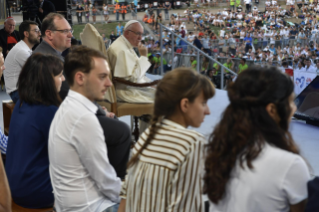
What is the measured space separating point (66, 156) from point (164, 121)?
1.57 feet

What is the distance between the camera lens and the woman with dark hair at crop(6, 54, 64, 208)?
172 cm

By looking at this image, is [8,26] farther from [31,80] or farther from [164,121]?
[164,121]

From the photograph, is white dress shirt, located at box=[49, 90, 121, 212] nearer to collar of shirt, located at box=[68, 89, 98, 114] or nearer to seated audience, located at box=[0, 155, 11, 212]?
collar of shirt, located at box=[68, 89, 98, 114]

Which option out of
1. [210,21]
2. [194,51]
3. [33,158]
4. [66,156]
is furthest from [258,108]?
[210,21]

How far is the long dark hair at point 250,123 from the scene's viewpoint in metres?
1.03

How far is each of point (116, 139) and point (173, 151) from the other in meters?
0.75

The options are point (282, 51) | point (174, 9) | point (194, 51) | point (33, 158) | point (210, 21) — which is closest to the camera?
point (33, 158)

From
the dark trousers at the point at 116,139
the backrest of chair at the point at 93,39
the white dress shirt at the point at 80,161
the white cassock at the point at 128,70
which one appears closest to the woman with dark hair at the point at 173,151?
the white dress shirt at the point at 80,161

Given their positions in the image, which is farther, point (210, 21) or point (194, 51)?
point (210, 21)

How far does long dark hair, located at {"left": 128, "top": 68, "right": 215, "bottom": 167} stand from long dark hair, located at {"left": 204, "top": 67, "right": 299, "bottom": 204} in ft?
0.38

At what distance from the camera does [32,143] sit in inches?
67.9

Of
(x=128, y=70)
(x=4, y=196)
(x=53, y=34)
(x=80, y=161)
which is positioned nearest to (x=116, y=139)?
(x=80, y=161)

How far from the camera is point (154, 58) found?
709 centimetres

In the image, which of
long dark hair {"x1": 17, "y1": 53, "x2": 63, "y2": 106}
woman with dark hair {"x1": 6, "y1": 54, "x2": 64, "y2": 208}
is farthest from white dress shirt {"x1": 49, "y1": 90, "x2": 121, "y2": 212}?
long dark hair {"x1": 17, "y1": 53, "x2": 63, "y2": 106}
